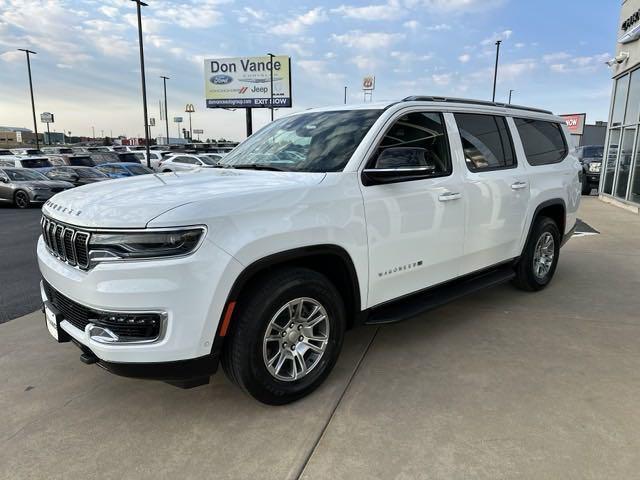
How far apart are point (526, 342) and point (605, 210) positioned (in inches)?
419

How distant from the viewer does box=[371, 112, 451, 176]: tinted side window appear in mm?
3148

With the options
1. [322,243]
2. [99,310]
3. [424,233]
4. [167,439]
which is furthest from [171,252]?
[424,233]

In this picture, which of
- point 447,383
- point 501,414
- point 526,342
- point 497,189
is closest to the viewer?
point 501,414

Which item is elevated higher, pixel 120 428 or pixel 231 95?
pixel 231 95

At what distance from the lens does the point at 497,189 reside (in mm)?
4195

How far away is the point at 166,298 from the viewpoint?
233cm

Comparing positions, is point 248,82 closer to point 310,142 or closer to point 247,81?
point 247,81

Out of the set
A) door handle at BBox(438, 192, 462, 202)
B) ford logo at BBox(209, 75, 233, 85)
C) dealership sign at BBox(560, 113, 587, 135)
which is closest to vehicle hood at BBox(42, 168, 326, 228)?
door handle at BBox(438, 192, 462, 202)

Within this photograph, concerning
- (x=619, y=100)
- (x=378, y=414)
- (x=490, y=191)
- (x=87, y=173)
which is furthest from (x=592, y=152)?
(x=378, y=414)

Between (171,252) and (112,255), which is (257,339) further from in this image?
(112,255)

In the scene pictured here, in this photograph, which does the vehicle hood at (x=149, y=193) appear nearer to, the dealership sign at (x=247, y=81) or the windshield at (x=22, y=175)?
the windshield at (x=22, y=175)

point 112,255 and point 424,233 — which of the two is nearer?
point 112,255

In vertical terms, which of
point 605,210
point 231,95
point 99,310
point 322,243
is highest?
point 231,95

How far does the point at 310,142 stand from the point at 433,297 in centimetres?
156
